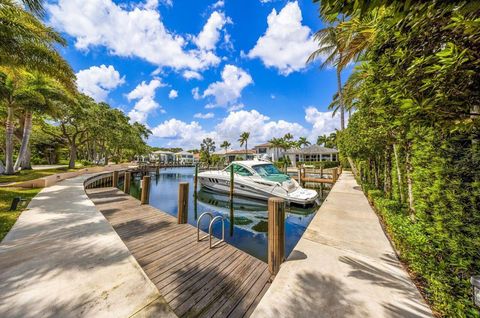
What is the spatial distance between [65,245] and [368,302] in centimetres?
580

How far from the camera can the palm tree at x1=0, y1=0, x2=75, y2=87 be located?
23.7 feet

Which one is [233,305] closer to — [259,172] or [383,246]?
[383,246]

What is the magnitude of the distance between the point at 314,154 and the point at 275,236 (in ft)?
110

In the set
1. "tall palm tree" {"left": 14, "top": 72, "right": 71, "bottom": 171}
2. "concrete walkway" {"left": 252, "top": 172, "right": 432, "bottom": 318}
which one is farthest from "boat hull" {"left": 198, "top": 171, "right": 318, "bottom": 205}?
"tall palm tree" {"left": 14, "top": 72, "right": 71, "bottom": 171}

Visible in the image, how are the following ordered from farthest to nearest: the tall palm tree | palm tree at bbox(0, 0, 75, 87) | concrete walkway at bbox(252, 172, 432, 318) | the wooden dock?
the tall palm tree
palm tree at bbox(0, 0, 75, 87)
the wooden dock
concrete walkway at bbox(252, 172, 432, 318)

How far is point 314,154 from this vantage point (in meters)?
34.3

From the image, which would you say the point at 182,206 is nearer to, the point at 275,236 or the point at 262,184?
the point at 275,236

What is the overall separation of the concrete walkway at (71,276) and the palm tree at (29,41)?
776 cm

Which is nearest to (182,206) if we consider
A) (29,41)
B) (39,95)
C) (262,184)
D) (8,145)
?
(262,184)

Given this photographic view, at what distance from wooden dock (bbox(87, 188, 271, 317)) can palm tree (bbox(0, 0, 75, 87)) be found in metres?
8.96

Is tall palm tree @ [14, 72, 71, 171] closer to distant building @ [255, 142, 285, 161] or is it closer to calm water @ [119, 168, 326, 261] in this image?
calm water @ [119, 168, 326, 261]

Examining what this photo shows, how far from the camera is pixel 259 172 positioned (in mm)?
10867

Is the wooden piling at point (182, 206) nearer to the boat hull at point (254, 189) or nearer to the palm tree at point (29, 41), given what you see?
the boat hull at point (254, 189)

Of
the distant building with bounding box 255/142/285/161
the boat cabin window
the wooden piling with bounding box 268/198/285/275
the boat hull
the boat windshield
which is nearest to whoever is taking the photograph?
the wooden piling with bounding box 268/198/285/275
